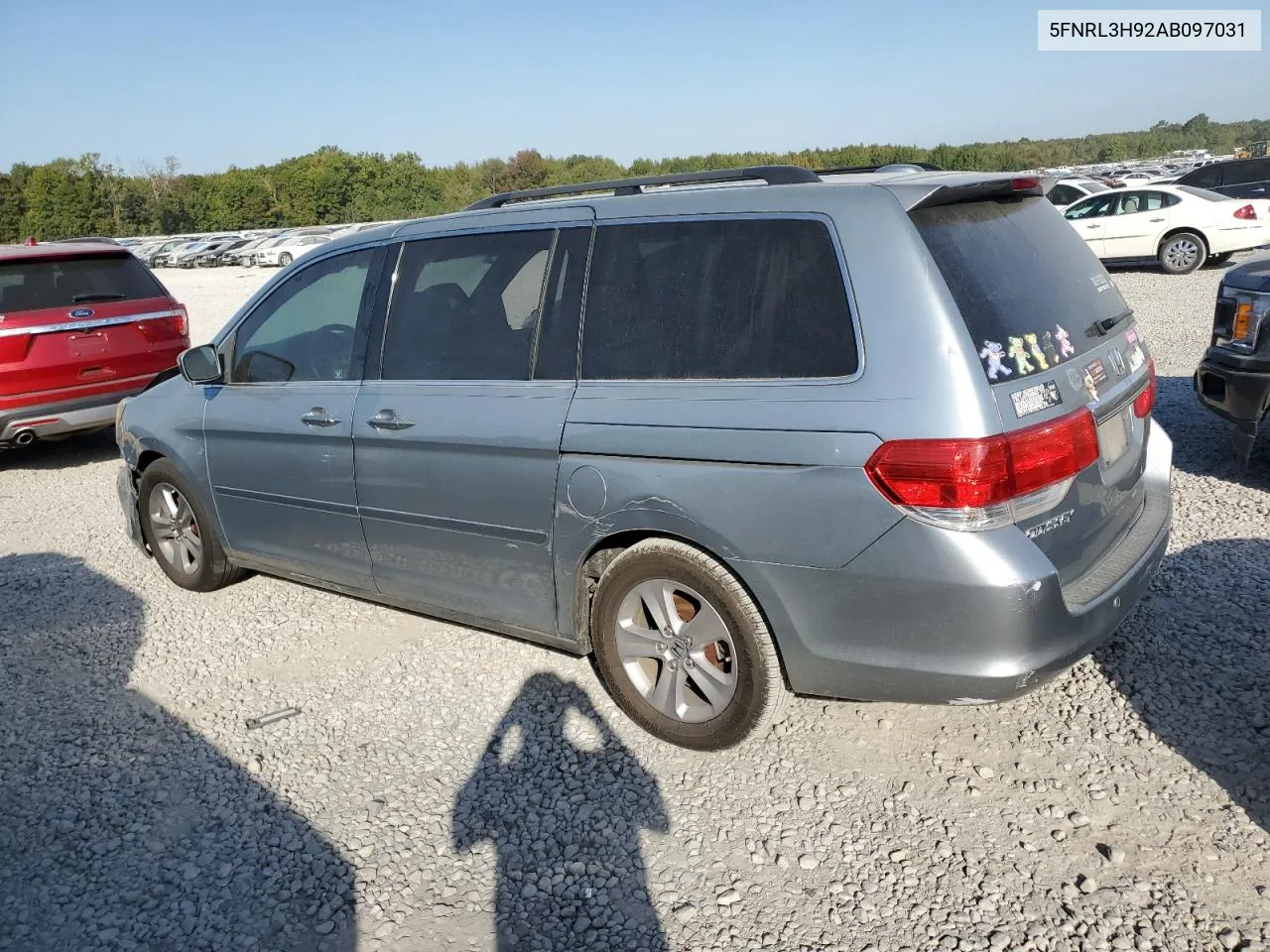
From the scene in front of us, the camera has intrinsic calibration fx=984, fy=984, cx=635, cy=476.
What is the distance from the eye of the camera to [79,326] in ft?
25.2

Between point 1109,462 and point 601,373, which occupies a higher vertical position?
point 601,373

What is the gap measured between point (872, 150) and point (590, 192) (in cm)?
6633

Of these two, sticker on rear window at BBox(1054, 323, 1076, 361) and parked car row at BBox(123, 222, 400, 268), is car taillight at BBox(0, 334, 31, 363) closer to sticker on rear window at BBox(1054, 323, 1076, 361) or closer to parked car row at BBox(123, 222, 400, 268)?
sticker on rear window at BBox(1054, 323, 1076, 361)

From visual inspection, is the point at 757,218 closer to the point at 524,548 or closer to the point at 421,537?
the point at 524,548

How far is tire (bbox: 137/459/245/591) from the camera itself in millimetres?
5023

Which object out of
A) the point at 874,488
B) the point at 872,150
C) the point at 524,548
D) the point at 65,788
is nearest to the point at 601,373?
the point at 524,548

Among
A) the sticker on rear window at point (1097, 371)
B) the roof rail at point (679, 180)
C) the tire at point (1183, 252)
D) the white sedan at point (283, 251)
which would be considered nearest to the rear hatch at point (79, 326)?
the roof rail at point (679, 180)

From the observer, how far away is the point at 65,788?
350cm

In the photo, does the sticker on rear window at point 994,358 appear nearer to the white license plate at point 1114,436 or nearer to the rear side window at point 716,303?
the rear side window at point 716,303

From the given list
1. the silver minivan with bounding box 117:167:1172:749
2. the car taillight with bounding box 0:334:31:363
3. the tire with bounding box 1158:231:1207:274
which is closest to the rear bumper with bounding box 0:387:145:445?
the car taillight with bounding box 0:334:31:363

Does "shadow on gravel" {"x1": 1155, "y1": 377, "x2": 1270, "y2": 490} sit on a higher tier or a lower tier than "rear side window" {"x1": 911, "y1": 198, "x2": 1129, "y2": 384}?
lower

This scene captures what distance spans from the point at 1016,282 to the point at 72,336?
7.24 metres

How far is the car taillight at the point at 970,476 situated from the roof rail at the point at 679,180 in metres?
1.09

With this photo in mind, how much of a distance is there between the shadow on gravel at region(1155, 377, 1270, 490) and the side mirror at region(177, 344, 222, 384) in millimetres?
5576
